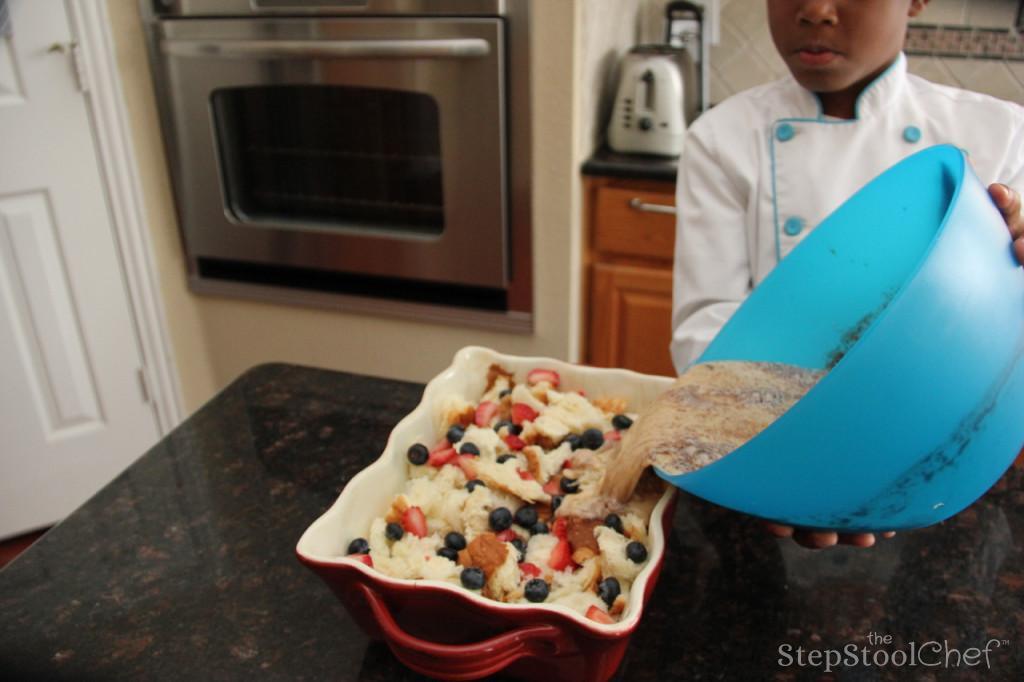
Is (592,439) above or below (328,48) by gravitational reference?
below

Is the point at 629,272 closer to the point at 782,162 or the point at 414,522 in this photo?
the point at 782,162

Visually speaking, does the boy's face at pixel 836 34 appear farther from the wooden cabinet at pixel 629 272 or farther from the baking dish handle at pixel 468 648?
the wooden cabinet at pixel 629 272

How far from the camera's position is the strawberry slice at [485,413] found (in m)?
0.77

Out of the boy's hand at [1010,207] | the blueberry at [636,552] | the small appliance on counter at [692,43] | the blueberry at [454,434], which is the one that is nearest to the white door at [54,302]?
the small appliance on counter at [692,43]

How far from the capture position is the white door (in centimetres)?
172

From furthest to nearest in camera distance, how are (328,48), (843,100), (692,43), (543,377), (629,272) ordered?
(692,43)
(629,272)
(328,48)
(843,100)
(543,377)

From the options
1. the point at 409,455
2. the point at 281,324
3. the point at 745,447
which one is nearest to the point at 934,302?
the point at 745,447

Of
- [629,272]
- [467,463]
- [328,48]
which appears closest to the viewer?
[467,463]

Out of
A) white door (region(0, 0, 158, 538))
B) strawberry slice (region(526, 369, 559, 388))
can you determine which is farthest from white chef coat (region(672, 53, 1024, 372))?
white door (region(0, 0, 158, 538))

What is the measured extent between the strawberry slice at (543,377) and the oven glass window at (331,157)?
105cm

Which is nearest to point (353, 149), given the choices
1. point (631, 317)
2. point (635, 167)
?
point (635, 167)

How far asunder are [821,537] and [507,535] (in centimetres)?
24

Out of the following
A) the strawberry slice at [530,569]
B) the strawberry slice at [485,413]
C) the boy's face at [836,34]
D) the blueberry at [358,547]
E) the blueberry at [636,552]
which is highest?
the boy's face at [836,34]

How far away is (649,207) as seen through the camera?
173 centimetres
